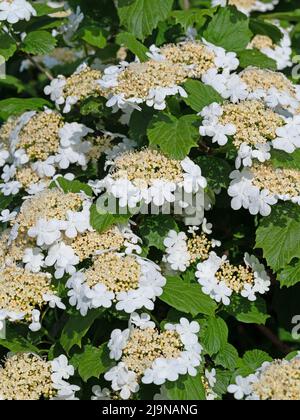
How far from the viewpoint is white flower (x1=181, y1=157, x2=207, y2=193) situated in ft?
9.39

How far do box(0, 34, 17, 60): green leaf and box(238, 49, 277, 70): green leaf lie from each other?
104 cm

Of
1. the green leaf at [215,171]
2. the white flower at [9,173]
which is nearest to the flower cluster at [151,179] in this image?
the green leaf at [215,171]

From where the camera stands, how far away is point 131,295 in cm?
259

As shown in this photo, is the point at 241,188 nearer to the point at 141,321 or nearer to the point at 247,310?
the point at 247,310

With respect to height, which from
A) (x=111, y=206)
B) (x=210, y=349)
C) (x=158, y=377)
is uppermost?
(x=111, y=206)

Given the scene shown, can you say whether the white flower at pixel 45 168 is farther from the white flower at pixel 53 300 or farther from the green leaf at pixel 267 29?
the green leaf at pixel 267 29

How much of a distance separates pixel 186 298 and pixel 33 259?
59cm

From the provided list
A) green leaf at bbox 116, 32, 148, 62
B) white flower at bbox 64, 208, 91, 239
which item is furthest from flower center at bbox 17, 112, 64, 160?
white flower at bbox 64, 208, 91, 239

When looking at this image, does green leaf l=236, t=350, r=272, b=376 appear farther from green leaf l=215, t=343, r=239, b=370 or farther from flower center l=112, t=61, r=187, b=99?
flower center l=112, t=61, r=187, b=99

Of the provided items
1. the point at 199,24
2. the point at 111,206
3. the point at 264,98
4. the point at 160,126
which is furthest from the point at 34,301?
the point at 199,24

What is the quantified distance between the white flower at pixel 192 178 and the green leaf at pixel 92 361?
2.15 ft

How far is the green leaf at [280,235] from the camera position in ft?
Answer: 9.53

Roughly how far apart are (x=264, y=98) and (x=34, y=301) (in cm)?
119

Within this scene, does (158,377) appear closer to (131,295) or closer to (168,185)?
(131,295)
